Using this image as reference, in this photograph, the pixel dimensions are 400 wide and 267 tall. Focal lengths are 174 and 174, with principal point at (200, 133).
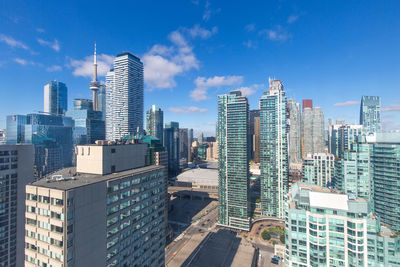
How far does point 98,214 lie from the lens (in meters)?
33.3

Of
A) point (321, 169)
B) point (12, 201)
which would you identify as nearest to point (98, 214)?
point (12, 201)

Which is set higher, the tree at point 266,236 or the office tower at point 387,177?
the office tower at point 387,177

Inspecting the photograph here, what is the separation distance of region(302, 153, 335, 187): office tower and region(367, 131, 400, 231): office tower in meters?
41.8

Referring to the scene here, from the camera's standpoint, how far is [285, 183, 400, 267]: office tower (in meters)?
40.5

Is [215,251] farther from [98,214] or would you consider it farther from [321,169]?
[321,169]

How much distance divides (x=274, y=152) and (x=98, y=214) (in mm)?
118225

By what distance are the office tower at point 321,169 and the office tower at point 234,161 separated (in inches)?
2052

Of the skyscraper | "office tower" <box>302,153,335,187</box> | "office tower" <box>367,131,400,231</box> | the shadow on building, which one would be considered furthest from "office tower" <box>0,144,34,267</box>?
"office tower" <box>302,153,335,187</box>

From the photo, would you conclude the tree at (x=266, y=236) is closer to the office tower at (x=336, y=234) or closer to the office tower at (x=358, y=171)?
the office tower at (x=358, y=171)

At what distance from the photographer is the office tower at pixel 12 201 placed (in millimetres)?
58531

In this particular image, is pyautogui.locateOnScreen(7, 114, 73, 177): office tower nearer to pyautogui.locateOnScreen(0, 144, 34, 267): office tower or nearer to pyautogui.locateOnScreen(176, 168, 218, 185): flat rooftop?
pyautogui.locateOnScreen(176, 168, 218, 185): flat rooftop

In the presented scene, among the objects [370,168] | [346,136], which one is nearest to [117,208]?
[370,168]

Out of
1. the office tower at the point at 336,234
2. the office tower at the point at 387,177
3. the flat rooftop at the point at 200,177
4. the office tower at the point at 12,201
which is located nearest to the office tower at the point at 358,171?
the office tower at the point at 387,177

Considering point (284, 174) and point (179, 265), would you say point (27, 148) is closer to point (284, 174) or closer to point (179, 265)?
point (179, 265)
